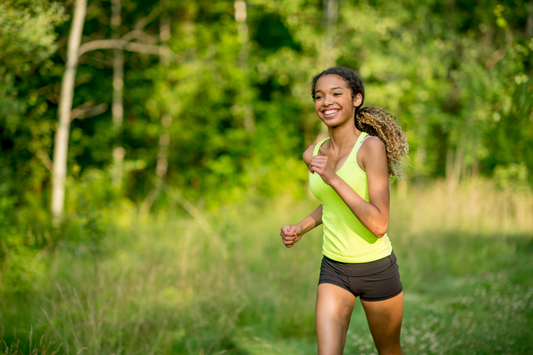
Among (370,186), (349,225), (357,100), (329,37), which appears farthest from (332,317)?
(329,37)

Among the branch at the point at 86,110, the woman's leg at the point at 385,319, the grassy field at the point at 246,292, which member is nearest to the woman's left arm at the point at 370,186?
the woman's leg at the point at 385,319

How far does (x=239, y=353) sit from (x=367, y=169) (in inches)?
91.7

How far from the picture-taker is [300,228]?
2.56 meters

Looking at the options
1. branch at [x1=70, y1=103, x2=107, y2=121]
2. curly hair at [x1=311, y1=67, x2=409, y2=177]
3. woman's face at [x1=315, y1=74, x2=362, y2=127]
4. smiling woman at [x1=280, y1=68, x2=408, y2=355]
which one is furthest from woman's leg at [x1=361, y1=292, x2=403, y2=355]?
branch at [x1=70, y1=103, x2=107, y2=121]

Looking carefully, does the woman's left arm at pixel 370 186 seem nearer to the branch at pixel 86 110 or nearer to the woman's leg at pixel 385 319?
the woman's leg at pixel 385 319

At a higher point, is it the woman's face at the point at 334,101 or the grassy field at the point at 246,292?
the woman's face at the point at 334,101

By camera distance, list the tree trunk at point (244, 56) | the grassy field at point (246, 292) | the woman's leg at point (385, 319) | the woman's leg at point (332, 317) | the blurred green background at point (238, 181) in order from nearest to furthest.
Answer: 1. the woman's leg at point (332, 317)
2. the woman's leg at point (385, 319)
3. the grassy field at point (246, 292)
4. the blurred green background at point (238, 181)
5. the tree trunk at point (244, 56)

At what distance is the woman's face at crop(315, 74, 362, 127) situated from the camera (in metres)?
2.34

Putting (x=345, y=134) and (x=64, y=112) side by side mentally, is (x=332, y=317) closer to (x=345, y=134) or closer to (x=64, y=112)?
(x=345, y=134)

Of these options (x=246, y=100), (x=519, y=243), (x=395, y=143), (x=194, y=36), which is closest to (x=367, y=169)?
(x=395, y=143)

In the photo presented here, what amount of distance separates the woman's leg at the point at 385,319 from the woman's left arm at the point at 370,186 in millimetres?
428

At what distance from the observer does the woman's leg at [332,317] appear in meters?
2.16

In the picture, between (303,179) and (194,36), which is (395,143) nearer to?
(303,179)

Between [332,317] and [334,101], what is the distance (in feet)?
3.92
